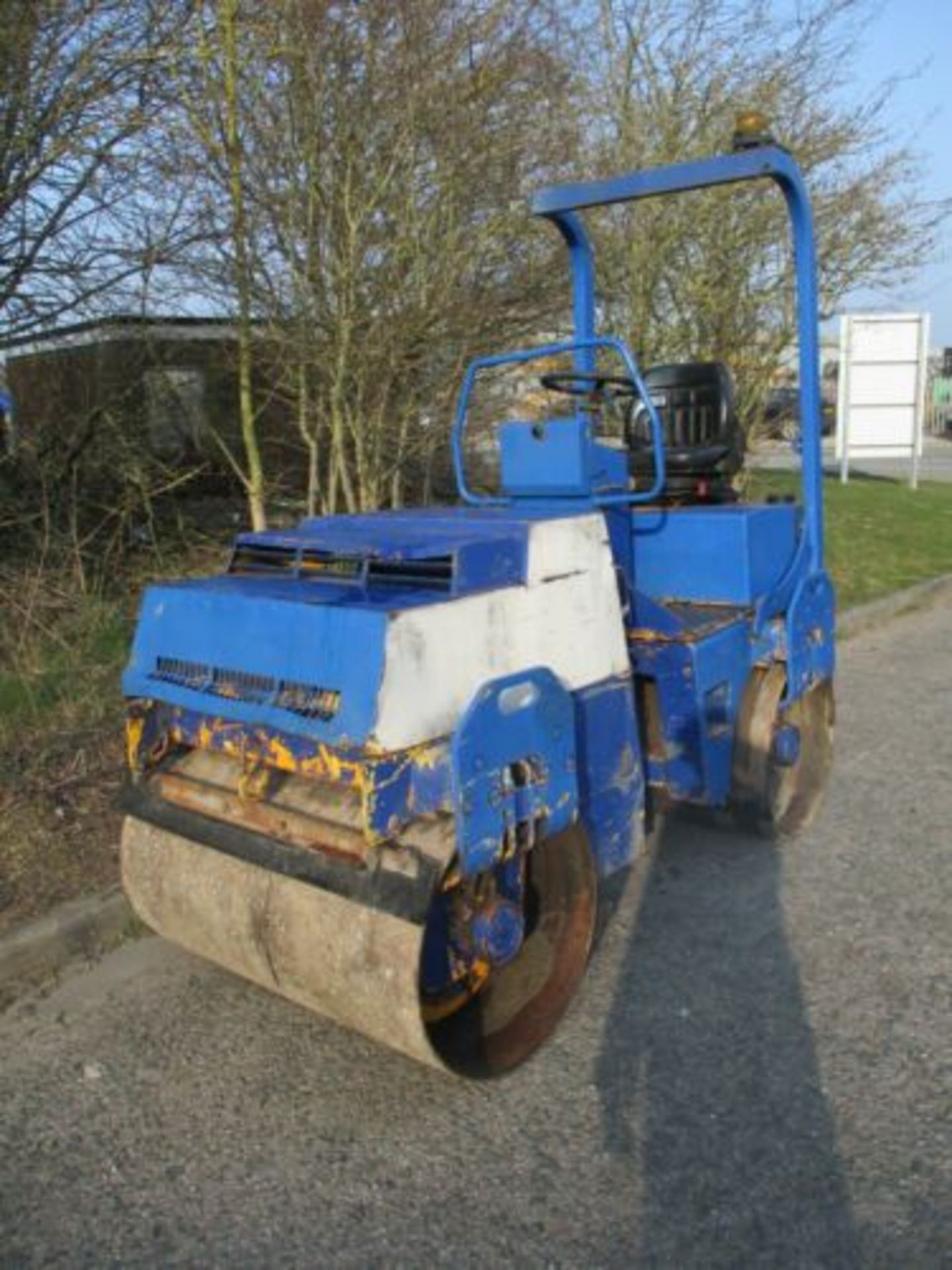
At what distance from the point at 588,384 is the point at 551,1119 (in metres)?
2.58

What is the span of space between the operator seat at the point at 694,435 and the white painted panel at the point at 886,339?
13.1 metres

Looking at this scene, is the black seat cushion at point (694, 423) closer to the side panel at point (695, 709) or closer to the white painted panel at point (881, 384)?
the side panel at point (695, 709)

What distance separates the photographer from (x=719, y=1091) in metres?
2.66

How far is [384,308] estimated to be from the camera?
6.45 m

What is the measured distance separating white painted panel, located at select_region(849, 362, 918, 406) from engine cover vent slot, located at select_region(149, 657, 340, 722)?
627 inches

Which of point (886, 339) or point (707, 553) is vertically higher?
point (886, 339)

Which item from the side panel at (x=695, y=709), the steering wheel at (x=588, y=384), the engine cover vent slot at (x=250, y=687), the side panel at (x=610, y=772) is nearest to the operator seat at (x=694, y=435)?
the steering wheel at (x=588, y=384)

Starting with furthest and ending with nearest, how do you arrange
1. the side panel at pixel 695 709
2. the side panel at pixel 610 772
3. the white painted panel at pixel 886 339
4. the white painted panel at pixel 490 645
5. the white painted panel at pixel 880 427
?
the white painted panel at pixel 880 427 → the white painted panel at pixel 886 339 → the side panel at pixel 695 709 → the side panel at pixel 610 772 → the white painted panel at pixel 490 645

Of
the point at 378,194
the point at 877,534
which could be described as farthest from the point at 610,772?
the point at 877,534

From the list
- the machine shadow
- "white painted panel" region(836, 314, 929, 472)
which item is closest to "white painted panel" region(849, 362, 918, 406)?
"white painted panel" region(836, 314, 929, 472)

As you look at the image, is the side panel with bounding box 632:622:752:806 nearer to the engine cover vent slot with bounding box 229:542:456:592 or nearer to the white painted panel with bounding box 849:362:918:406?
the engine cover vent slot with bounding box 229:542:456:592

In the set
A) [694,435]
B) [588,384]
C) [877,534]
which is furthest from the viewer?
[877,534]

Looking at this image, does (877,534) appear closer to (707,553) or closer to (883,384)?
(883,384)

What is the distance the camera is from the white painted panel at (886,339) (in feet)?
53.6
